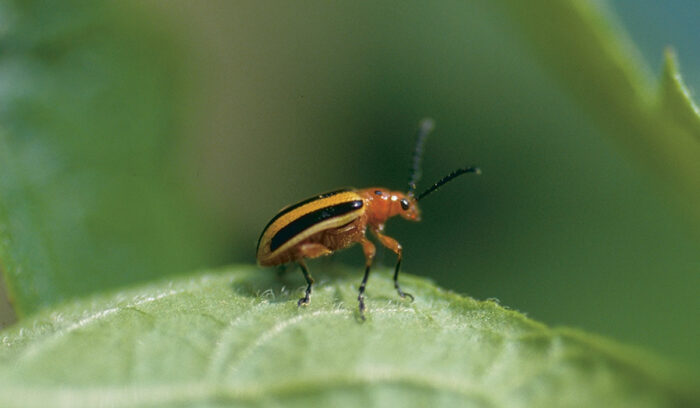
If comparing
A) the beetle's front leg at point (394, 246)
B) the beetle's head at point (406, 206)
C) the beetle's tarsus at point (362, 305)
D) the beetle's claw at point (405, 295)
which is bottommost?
the beetle's front leg at point (394, 246)

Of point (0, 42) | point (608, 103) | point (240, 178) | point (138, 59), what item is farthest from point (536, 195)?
point (0, 42)

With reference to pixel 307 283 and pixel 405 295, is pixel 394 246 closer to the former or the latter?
pixel 307 283

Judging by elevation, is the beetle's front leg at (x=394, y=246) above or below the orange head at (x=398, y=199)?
below

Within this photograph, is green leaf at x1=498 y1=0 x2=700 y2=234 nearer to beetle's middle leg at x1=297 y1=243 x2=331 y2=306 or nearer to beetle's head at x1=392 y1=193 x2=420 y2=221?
beetle's head at x1=392 y1=193 x2=420 y2=221

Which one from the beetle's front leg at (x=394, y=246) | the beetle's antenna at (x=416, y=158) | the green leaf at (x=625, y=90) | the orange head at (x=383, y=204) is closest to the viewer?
the green leaf at (x=625, y=90)

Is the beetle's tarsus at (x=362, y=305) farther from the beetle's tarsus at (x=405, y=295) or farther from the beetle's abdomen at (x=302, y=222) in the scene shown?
the beetle's abdomen at (x=302, y=222)

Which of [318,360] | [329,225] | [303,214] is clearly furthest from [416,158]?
[318,360]

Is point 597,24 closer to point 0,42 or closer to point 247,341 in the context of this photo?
point 247,341

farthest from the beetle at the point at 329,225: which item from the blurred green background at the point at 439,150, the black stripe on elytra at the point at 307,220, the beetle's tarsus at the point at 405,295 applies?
the beetle's tarsus at the point at 405,295
